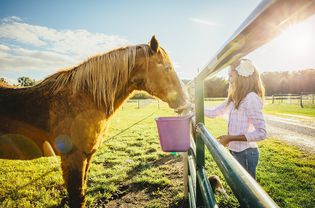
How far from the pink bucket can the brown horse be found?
775mm

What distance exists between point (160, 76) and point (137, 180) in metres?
2.59

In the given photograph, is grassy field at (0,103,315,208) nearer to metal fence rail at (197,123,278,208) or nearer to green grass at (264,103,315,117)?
metal fence rail at (197,123,278,208)

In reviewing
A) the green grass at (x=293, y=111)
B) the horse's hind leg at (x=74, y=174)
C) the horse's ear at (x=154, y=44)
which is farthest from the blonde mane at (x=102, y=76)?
the green grass at (x=293, y=111)

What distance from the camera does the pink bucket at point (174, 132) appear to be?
7.33ft

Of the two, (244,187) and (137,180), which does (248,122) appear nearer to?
(244,187)

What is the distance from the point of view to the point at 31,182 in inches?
186

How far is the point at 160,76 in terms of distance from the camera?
3238 mm

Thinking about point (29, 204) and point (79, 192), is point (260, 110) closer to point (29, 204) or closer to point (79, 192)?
point (79, 192)

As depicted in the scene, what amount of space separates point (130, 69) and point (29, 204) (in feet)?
10.1

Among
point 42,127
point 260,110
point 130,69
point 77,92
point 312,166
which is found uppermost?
point 130,69

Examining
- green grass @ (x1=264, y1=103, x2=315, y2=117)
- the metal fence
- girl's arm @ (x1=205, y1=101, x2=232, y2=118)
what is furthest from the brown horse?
green grass @ (x1=264, y1=103, x2=315, y2=117)

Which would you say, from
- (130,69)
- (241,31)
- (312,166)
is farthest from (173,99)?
(312,166)

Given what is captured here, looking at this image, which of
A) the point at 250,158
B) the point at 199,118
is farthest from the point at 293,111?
the point at 199,118

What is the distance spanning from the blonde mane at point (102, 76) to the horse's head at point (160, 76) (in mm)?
90
